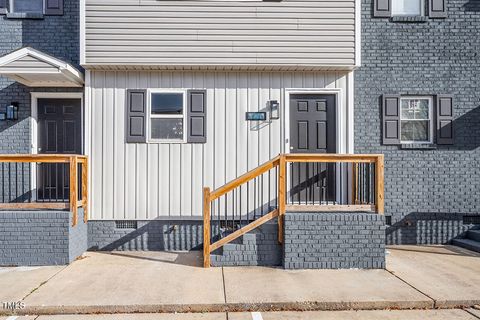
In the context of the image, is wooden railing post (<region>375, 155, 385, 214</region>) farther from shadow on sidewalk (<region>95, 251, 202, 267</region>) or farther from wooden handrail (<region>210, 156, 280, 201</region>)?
shadow on sidewalk (<region>95, 251, 202, 267</region>)

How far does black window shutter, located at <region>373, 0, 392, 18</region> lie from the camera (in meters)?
7.80

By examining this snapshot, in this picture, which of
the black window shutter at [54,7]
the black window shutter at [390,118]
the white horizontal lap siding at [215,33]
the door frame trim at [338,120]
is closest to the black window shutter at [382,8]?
the white horizontal lap siding at [215,33]

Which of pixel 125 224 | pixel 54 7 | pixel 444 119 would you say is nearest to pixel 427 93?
pixel 444 119

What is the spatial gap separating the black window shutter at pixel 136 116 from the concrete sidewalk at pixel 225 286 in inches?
87.2

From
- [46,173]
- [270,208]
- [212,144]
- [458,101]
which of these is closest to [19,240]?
[46,173]

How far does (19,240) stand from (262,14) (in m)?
5.70

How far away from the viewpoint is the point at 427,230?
25.4ft

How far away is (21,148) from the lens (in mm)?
7660

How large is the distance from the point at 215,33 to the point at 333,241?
167 inches

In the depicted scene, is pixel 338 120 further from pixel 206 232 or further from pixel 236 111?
pixel 206 232

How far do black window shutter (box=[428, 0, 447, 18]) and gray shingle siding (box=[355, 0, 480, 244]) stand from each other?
120 mm

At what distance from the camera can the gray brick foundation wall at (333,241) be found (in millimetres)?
6062

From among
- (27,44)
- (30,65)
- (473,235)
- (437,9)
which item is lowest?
(473,235)

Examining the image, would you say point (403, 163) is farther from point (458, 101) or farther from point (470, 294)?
point (470, 294)
